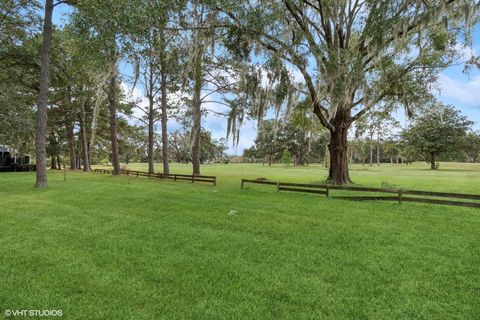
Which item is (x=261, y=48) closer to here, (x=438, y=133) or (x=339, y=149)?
(x=339, y=149)

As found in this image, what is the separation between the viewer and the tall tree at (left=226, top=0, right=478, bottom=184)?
33.7 feet

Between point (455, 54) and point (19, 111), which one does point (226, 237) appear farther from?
point (19, 111)

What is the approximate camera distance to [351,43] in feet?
51.6

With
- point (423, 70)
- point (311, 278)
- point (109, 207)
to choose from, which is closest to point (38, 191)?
point (109, 207)

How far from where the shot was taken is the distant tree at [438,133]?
38938 millimetres

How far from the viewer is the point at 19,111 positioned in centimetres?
1908

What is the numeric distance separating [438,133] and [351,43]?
32.3 meters

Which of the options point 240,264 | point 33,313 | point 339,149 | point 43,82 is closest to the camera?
point 33,313

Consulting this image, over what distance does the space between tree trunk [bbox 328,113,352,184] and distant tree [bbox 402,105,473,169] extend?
1235 inches

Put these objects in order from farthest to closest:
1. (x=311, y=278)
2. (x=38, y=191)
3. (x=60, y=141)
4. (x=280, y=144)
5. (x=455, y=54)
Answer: (x=280, y=144) < (x=60, y=141) < (x=455, y=54) < (x=38, y=191) < (x=311, y=278)

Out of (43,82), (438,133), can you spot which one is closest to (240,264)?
(43,82)

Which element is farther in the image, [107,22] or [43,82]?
[43,82]

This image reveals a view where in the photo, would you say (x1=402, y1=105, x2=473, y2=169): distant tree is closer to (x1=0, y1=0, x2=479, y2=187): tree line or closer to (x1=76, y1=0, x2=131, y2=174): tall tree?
(x1=0, y1=0, x2=479, y2=187): tree line

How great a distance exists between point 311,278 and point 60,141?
1562 inches
